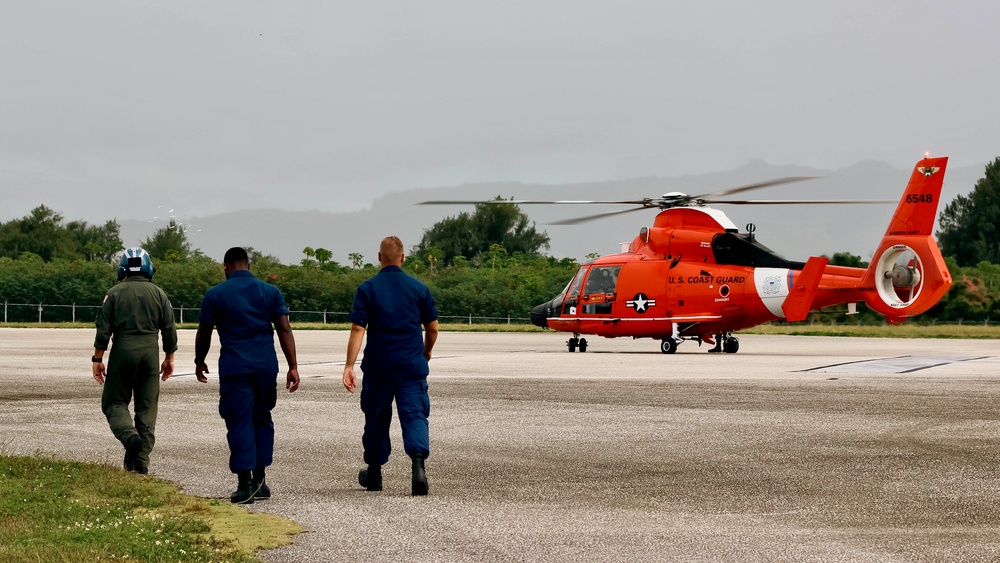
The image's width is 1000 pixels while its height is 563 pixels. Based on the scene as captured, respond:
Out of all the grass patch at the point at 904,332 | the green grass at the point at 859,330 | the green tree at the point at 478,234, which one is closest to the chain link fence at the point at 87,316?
the green grass at the point at 859,330

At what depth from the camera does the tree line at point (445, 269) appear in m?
72.6

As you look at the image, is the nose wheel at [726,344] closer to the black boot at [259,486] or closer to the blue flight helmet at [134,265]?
the blue flight helmet at [134,265]

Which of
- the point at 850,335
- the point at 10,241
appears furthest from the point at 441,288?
the point at 10,241

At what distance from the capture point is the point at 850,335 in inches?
2044

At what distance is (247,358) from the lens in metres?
9.08

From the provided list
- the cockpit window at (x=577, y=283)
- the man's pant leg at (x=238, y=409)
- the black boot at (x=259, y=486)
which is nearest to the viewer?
the black boot at (x=259, y=486)

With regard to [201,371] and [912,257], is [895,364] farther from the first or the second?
[201,371]

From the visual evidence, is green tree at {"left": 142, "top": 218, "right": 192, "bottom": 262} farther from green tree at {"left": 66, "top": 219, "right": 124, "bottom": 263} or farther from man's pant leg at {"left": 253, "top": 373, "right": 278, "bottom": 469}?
man's pant leg at {"left": 253, "top": 373, "right": 278, "bottom": 469}

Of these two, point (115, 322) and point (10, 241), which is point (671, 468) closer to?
point (115, 322)

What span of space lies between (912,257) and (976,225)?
3314 inches

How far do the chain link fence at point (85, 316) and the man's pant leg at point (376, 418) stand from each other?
198 ft

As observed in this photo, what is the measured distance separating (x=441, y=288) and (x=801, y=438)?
66244 millimetres

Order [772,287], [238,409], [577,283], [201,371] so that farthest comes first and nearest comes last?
[577,283] < [772,287] < [201,371] < [238,409]

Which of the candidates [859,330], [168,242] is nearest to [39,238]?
[168,242]
